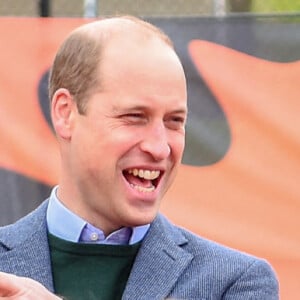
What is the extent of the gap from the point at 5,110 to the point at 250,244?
0.87 metres

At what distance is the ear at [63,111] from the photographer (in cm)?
146

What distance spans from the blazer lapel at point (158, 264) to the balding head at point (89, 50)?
0.78 feet

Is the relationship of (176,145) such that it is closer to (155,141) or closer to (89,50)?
(155,141)

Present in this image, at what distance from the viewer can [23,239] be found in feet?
4.96

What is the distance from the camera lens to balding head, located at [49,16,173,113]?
1432mm

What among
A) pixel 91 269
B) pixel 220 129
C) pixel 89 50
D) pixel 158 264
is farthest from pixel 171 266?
pixel 220 129

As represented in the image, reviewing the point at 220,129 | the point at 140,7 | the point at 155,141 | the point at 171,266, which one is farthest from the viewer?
the point at 140,7

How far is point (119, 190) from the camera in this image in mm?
1410

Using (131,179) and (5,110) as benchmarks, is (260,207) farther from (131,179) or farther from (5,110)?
(131,179)

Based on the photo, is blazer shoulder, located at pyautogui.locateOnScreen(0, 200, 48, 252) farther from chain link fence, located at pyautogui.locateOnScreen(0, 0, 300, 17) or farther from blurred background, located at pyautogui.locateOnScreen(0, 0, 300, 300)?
chain link fence, located at pyautogui.locateOnScreen(0, 0, 300, 17)

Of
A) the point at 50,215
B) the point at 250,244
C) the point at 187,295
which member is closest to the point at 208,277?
the point at 187,295

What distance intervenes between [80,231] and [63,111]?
182 mm

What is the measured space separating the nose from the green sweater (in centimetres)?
17

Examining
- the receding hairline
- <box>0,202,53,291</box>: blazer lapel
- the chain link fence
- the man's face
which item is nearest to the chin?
the man's face
